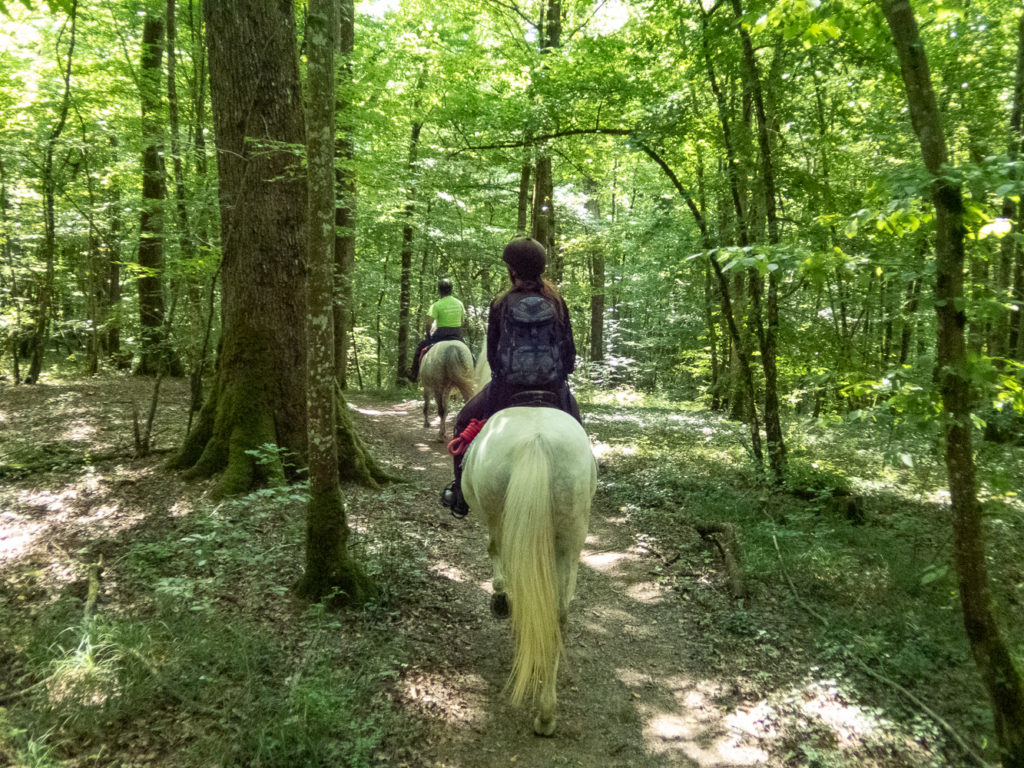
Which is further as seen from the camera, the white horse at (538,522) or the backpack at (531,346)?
the backpack at (531,346)

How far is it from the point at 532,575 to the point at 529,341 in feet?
5.33

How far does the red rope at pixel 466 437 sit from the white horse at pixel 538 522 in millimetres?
644

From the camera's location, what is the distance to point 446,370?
9961 millimetres

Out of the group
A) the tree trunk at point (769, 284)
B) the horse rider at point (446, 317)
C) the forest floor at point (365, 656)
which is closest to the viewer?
the forest floor at point (365, 656)

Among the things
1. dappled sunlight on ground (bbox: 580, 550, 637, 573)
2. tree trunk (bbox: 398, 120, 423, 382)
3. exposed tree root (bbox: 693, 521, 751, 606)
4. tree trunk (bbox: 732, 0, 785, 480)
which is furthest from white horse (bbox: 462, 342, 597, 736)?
tree trunk (bbox: 398, 120, 423, 382)

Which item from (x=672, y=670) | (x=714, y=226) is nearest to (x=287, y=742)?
(x=672, y=670)

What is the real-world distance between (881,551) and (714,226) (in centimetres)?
433

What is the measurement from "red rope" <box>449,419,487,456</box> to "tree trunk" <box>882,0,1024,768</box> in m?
2.89

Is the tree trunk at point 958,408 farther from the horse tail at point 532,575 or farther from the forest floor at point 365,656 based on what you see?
the horse tail at point 532,575

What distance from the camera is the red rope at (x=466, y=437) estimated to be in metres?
4.47

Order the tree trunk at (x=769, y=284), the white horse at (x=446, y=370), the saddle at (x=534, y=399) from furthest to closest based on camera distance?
the white horse at (x=446, y=370) → the tree trunk at (x=769, y=284) → the saddle at (x=534, y=399)

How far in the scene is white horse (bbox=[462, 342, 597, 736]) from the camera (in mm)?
3338

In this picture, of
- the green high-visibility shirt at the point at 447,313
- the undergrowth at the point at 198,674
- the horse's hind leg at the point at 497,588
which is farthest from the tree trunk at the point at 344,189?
the horse's hind leg at the point at 497,588

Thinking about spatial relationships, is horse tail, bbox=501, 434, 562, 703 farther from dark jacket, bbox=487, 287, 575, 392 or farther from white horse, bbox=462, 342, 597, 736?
dark jacket, bbox=487, 287, 575, 392
